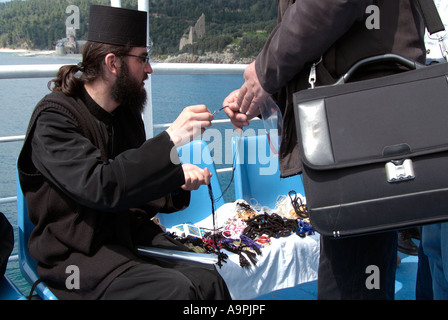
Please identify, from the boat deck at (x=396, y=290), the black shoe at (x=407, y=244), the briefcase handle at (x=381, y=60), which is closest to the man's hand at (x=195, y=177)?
the briefcase handle at (x=381, y=60)

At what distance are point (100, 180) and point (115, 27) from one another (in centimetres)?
72

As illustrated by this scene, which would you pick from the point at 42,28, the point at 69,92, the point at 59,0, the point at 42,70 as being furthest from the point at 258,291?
the point at 42,28

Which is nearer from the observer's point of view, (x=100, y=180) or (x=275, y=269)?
(x=100, y=180)

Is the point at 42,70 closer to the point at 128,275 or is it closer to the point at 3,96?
the point at 128,275

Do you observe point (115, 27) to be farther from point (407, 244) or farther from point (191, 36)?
point (191, 36)

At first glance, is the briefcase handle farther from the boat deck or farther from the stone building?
the stone building


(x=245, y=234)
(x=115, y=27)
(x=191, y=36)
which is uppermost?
(x=191, y=36)

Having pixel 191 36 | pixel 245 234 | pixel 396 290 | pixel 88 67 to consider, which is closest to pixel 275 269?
pixel 245 234

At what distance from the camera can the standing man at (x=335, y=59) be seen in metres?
1.20

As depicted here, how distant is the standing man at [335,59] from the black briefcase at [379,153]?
8 centimetres

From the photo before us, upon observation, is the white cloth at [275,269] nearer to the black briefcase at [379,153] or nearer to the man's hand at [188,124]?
the man's hand at [188,124]

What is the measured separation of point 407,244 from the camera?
3.13m

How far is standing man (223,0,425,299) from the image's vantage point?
120 centimetres
